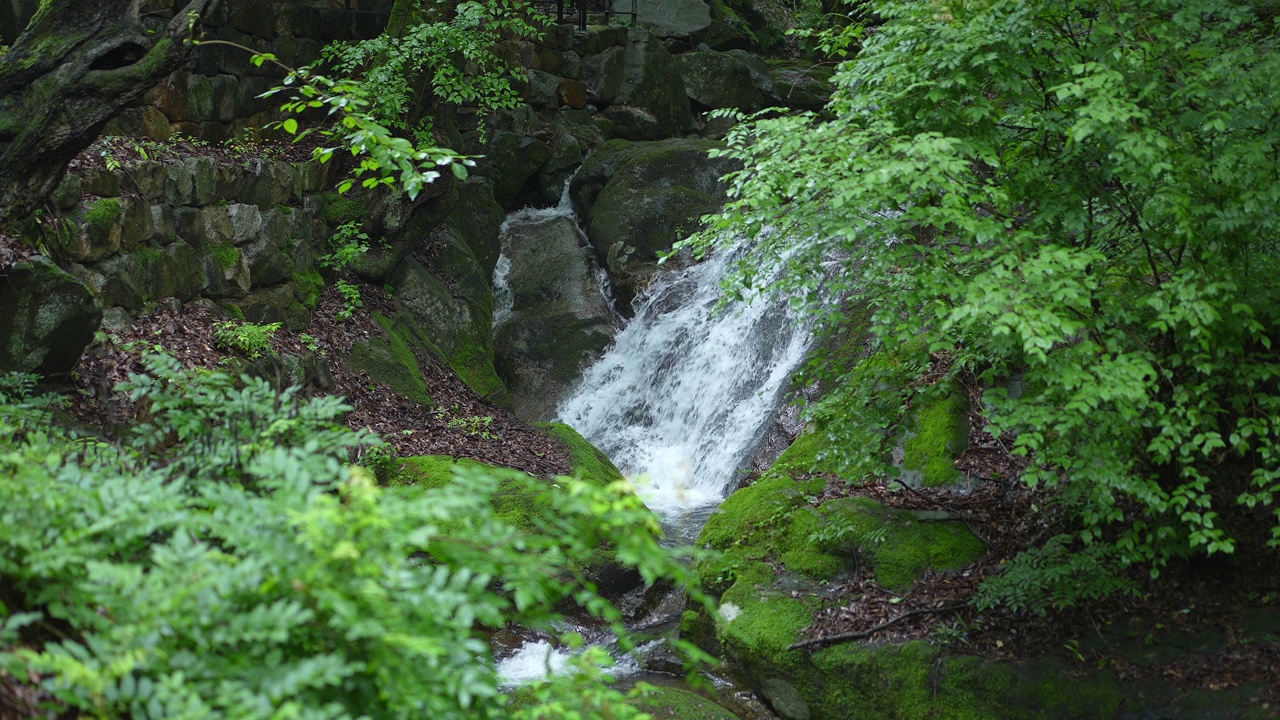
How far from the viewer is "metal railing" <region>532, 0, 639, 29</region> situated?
16.8 m

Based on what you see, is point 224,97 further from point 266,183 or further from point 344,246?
point 344,246

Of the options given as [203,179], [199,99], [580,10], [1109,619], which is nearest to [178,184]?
[203,179]

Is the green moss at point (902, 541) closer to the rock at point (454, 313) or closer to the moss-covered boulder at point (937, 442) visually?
the moss-covered boulder at point (937, 442)

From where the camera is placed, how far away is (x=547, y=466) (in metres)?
9.60

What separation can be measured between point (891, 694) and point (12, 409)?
4675 mm

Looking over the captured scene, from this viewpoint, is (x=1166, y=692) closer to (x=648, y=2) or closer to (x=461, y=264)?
→ (x=461, y=264)

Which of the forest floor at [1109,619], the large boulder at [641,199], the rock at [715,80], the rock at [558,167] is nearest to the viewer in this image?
the forest floor at [1109,619]

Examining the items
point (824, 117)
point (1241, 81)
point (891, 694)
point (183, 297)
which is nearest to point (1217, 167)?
point (1241, 81)

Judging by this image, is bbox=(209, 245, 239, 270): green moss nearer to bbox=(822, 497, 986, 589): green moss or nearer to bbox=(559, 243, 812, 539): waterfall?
bbox=(559, 243, 812, 539): waterfall

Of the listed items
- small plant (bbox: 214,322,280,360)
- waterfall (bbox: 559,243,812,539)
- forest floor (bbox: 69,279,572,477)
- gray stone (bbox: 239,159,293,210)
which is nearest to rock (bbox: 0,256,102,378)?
forest floor (bbox: 69,279,572,477)

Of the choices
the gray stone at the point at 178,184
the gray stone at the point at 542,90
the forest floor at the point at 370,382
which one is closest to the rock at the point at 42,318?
the forest floor at the point at 370,382

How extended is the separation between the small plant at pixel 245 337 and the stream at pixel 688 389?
3983 mm

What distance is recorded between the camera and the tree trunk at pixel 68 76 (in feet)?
17.9

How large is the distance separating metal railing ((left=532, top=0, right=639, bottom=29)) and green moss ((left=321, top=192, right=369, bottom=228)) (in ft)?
23.6
